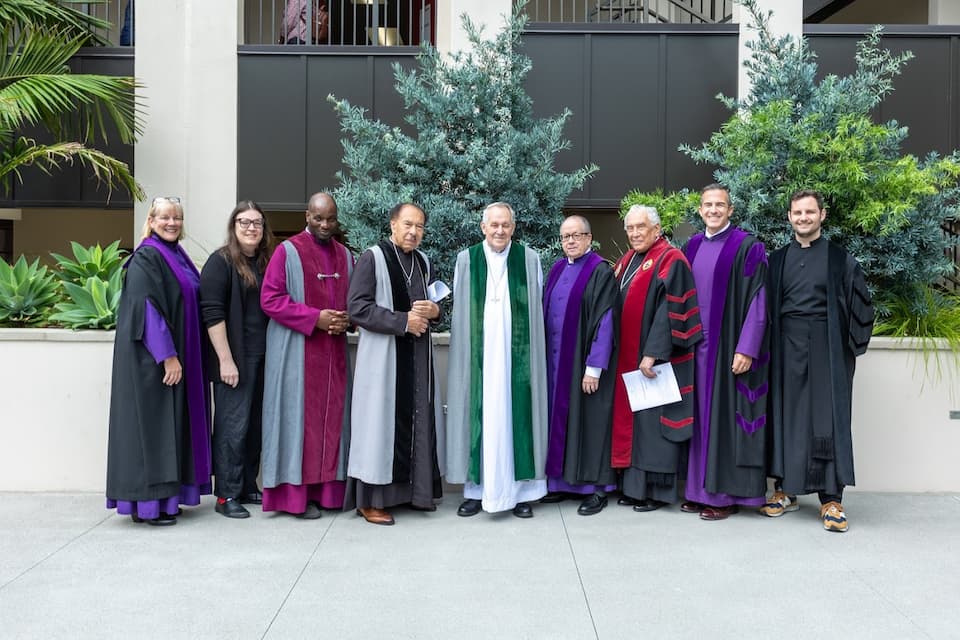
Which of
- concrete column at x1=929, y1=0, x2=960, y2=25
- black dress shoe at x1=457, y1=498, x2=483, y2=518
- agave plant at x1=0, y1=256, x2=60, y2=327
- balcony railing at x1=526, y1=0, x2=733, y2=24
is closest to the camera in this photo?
black dress shoe at x1=457, y1=498, x2=483, y2=518

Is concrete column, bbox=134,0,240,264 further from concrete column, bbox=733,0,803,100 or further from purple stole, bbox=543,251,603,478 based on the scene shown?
concrete column, bbox=733,0,803,100

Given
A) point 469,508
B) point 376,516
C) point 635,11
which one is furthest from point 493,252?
point 635,11

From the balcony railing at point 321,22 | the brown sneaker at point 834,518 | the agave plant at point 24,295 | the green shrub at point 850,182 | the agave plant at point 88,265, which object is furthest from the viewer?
the balcony railing at point 321,22

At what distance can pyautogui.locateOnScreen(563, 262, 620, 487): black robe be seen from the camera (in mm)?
5668

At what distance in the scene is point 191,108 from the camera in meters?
9.75

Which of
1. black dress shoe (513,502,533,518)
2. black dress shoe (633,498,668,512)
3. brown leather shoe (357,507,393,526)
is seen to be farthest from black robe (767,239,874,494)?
brown leather shoe (357,507,393,526)

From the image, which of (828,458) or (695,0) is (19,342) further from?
(695,0)

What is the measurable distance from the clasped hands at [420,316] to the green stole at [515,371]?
0.27m

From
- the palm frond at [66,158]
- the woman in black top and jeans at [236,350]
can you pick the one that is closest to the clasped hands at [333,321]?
the woman in black top and jeans at [236,350]

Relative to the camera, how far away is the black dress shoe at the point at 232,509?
18.1 ft

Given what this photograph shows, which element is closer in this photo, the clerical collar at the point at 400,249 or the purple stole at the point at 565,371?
the clerical collar at the point at 400,249

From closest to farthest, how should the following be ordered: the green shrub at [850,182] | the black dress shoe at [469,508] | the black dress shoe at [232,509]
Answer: the black dress shoe at [232,509]
the black dress shoe at [469,508]
the green shrub at [850,182]

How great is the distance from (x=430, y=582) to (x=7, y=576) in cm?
217

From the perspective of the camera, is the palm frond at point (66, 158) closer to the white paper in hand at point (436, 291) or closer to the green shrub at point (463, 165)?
the green shrub at point (463, 165)
